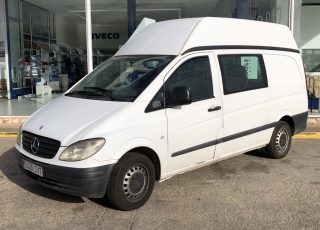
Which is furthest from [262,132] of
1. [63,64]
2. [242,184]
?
[63,64]

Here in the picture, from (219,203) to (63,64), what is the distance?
41.8ft

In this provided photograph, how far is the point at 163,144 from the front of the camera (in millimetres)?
3855

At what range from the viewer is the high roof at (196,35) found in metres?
4.35

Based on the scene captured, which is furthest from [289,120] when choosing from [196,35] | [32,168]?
[32,168]

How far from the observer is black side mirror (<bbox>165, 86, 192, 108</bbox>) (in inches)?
151

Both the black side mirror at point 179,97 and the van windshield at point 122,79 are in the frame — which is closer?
the black side mirror at point 179,97

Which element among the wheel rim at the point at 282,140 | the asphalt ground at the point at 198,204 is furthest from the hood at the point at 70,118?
the wheel rim at the point at 282,140

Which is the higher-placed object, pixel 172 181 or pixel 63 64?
pixel 63 64

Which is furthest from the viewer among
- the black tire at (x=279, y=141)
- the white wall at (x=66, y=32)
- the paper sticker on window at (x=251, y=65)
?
the white wall at (x=66, y=32)

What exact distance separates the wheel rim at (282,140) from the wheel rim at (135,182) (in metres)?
2.61

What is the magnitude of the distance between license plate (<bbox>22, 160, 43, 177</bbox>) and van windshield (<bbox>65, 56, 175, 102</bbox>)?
3.27 ft

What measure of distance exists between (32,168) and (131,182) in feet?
3.46

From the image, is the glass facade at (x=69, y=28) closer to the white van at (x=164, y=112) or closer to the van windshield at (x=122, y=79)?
the white van at (x=164, y=112)

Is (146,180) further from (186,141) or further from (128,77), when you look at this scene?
(128,77)
